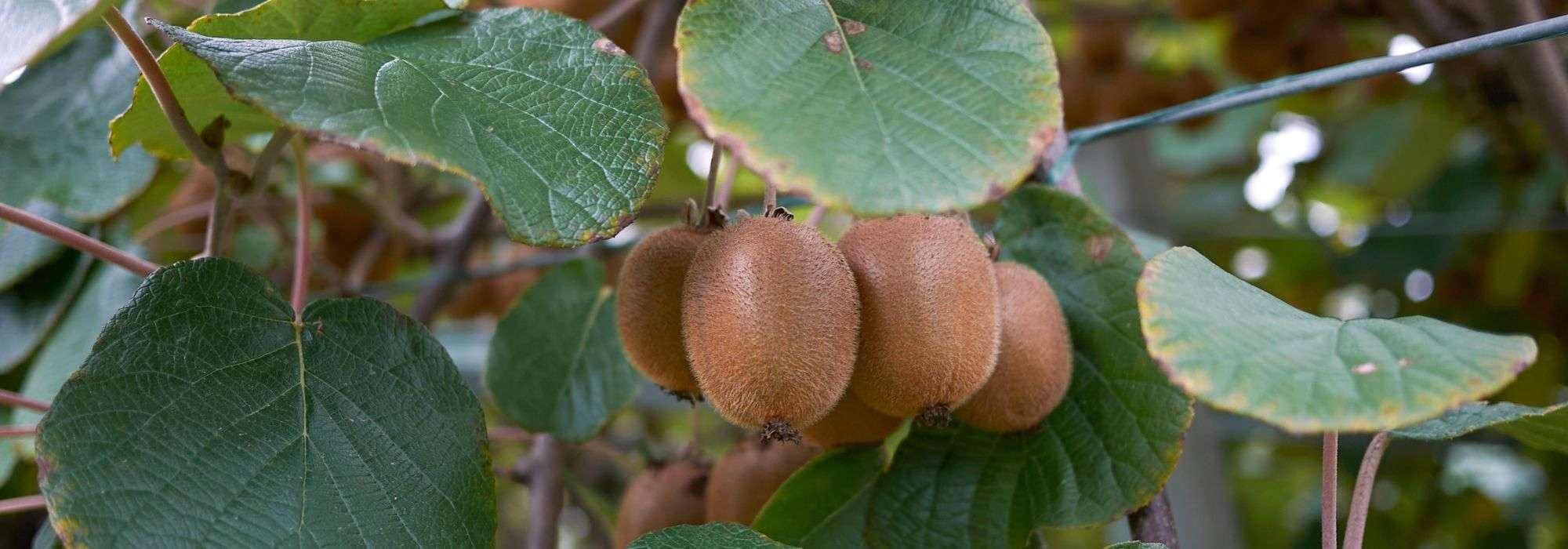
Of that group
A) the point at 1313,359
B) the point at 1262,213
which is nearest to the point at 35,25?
the point at 1313,359

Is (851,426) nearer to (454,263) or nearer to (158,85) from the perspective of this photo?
(158,85)

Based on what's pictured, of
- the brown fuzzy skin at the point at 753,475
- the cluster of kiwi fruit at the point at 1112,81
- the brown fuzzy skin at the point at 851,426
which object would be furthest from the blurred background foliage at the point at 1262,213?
the brown fuzzy skin at the point at 851,426

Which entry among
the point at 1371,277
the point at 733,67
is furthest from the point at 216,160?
the point at 1371,277

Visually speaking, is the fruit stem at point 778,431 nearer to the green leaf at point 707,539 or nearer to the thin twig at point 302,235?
the green leaf at point 707,539

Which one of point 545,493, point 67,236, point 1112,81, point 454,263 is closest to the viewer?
point 67,236

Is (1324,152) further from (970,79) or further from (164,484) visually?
(164,484)

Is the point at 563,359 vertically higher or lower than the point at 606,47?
lower
